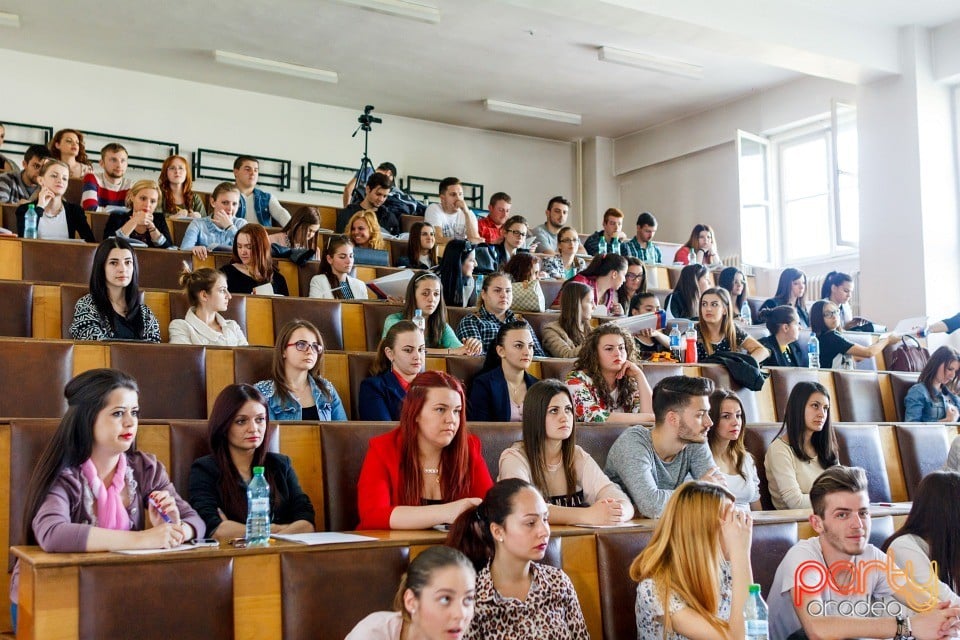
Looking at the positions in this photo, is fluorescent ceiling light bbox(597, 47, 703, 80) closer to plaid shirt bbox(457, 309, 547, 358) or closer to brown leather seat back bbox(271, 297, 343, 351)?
plaid shirt bbox(457, 309, 547, 358)

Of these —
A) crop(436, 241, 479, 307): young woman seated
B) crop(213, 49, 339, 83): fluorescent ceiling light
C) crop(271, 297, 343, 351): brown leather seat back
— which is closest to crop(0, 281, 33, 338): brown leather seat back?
crop(271, 297, 343, 351): brown leather seat back

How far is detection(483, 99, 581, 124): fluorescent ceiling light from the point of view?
357 inches

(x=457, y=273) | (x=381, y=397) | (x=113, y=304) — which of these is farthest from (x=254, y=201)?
(x=381, y=397)

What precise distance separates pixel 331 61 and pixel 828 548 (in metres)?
6.47

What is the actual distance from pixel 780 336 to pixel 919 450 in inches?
42.0

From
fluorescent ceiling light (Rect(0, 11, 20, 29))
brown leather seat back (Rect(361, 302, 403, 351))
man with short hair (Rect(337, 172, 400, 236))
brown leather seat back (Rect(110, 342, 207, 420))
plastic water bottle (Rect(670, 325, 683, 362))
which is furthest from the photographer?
fluorescent ceiling light (Rect(0, 11, 20, 29))

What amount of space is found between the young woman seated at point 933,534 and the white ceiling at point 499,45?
3681mm

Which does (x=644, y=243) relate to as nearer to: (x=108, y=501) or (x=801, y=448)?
(x=801, y=448)

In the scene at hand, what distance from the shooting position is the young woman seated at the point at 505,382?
353 cm

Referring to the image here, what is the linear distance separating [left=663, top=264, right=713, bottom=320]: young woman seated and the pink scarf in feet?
11.8

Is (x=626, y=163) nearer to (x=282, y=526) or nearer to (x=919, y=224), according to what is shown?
(x=919, y=224)

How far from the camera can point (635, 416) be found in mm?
3461

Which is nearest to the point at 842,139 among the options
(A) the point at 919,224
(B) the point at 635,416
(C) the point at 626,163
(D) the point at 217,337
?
(A) the point at 919,224

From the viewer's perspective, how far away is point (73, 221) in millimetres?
4953
